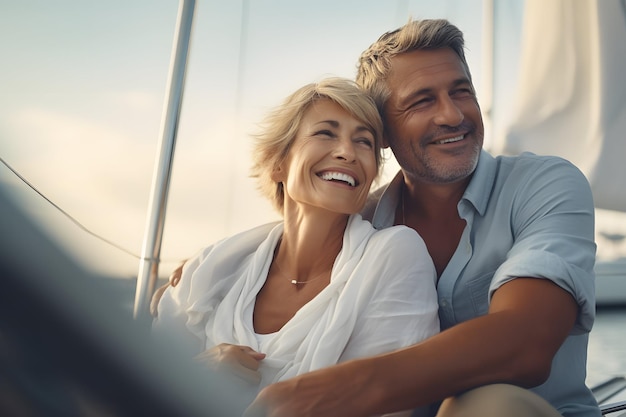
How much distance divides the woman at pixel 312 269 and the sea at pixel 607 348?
1.35 meters

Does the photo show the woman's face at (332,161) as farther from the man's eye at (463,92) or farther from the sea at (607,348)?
the sea at (607,348)

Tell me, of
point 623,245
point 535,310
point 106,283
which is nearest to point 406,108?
point 535,310

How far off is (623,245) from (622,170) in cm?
129

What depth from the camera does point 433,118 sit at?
1520mm

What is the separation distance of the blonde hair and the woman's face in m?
0.28

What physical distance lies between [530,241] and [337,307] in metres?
0.35

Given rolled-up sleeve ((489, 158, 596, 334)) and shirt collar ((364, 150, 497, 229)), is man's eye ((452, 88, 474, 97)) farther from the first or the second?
rolled-up sleeve ((489, 158, 596, 334))

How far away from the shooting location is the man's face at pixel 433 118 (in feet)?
4.91

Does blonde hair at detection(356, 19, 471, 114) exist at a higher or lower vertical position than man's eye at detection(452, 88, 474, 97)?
higher

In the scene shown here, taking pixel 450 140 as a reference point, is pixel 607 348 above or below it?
below

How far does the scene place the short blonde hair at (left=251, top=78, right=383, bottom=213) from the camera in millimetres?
1348

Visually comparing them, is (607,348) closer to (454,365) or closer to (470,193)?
(470,193)

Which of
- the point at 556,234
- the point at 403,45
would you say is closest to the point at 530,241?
the point at 556,234

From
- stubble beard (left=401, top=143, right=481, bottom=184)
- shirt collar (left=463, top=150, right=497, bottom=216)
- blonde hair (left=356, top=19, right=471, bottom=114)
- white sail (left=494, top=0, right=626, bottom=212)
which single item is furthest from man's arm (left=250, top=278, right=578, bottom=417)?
white sail (left=494, top=0, right=626, bottom=212)
